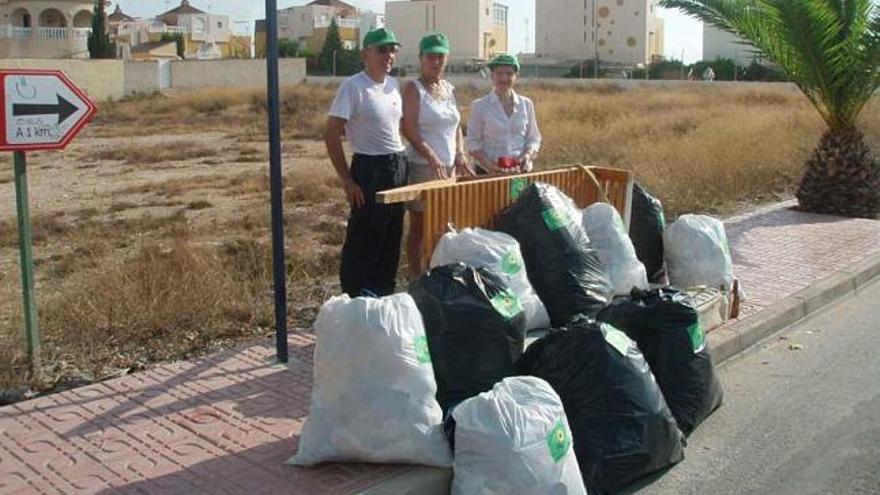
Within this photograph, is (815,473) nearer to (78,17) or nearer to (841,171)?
(841,171)

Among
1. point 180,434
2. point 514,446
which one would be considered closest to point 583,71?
point 180,434

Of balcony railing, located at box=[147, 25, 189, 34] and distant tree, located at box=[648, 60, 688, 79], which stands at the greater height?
balcony railing, located at box=[147, 25, 189, 34]

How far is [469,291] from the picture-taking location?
4.82 metres

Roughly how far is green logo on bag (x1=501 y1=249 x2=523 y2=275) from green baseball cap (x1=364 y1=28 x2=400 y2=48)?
1421 millimetres

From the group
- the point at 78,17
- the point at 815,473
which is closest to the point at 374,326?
the point at 815,473

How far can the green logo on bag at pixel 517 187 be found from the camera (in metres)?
6.70

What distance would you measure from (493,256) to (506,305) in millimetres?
841

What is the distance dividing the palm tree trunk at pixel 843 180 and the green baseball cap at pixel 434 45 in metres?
7.45

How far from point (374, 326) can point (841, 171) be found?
952 cm

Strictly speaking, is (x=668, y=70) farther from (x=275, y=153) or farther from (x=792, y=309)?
(x=275, y=153)

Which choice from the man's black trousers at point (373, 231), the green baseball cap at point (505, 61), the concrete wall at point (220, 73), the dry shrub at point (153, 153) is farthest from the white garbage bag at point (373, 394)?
the concrete wall at point (220, 73)

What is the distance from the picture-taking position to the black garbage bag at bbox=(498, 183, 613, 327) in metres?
6.18

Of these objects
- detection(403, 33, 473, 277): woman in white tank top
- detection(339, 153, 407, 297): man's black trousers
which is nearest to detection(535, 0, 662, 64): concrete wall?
detection(403, 33, 473, 277): woman in white tank top

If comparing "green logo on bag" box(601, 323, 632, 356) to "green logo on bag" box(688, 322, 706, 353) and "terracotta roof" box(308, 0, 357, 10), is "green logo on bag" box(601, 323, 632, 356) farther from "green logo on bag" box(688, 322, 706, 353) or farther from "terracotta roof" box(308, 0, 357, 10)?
"terracotta roof" box(308, 0, 357, 10)
